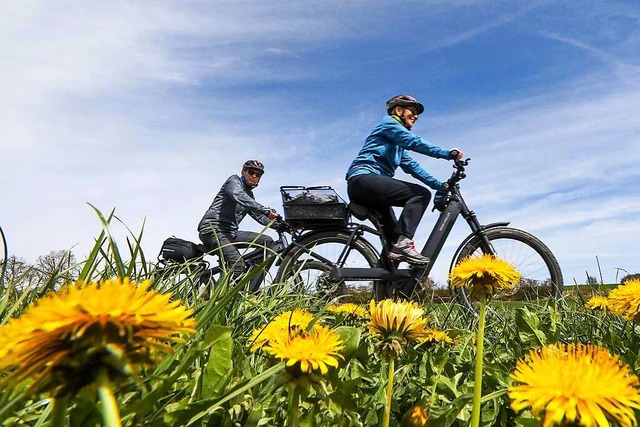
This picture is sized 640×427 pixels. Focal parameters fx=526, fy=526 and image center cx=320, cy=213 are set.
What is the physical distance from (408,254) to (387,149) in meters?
0.96

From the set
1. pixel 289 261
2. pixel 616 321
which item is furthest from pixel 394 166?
pixel 616 321

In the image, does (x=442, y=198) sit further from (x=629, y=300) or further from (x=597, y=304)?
→ (x=629, y=300)

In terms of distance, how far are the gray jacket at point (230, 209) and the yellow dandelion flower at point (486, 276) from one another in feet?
15.8

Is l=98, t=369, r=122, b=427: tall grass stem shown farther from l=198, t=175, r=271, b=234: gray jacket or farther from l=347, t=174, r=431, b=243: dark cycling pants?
l=198, t=175, r=271, b=234: gray jacket

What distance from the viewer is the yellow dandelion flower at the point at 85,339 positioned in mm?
356

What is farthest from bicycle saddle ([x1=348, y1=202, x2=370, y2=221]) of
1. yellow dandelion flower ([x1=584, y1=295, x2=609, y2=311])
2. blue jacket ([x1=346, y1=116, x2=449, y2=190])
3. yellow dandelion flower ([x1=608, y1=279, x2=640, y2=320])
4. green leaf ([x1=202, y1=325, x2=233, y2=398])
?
green leaf ([x1=202, y1=325, x2=233, y2=398])

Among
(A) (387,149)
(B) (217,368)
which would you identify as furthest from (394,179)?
(B) (217,368)

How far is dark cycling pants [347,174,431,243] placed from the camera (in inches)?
172

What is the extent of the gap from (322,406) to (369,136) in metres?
3.97

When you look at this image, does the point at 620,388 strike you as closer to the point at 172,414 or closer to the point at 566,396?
the point at 566,396

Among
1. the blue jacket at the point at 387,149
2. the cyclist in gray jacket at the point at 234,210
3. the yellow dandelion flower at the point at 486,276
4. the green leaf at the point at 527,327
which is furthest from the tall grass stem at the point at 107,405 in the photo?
the cyclist in gray jacket at the point at 234,210

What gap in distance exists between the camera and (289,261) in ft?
16.0

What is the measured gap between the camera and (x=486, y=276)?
113 centimetres

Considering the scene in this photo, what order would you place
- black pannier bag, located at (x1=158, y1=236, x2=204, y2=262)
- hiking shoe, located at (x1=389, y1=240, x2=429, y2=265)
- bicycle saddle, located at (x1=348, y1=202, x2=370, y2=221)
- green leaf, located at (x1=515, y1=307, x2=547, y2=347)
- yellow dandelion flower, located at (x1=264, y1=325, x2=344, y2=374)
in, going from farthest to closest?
black pannier bag, located at (x1=158, y1=236, x2=204, y2=262), bicycle saddle, located at (x1=348, y1=202, x2=370, y2=221), hiking shoe, located at (x1=389, y1=240, x2=429, y2=265), green leaf, located at (x1=515, y1=307, x2=547, y2=347), yellow dandelion flower, located at (x1=264, y1=325, x2=344, y2=374)
